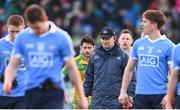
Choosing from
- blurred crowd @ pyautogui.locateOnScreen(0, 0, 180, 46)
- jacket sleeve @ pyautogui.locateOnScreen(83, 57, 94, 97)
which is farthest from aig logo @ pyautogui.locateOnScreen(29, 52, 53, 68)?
blurred crowd @ pyautogui.locateOnScreen(0, 0, 180, 46)

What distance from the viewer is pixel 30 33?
1093 cm

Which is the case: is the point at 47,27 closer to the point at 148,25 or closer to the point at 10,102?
the point at 148,25

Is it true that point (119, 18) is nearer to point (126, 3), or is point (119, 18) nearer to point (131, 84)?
point (126, 3)

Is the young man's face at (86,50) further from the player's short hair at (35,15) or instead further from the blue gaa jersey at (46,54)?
the player's short hair at (35,15)

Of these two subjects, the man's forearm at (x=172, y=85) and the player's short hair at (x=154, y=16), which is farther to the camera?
the player's short hair at (x=154, y=16)

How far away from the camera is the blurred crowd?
25.5 m

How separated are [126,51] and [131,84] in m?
1.08

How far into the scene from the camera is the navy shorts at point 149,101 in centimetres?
1276

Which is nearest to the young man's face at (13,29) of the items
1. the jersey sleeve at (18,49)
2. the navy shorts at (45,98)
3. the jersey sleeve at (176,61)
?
the jersey sleeve at (18,49)

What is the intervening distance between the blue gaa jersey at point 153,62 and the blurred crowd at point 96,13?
1210 cm

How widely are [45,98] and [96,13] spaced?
1588 centimetres

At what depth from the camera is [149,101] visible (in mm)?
12773

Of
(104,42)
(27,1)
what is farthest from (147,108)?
(27,1)

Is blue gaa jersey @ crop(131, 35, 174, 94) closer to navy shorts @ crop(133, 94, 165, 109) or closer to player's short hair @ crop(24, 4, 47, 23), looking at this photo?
navy shorts @ crop(133, 94, 165, 109)
